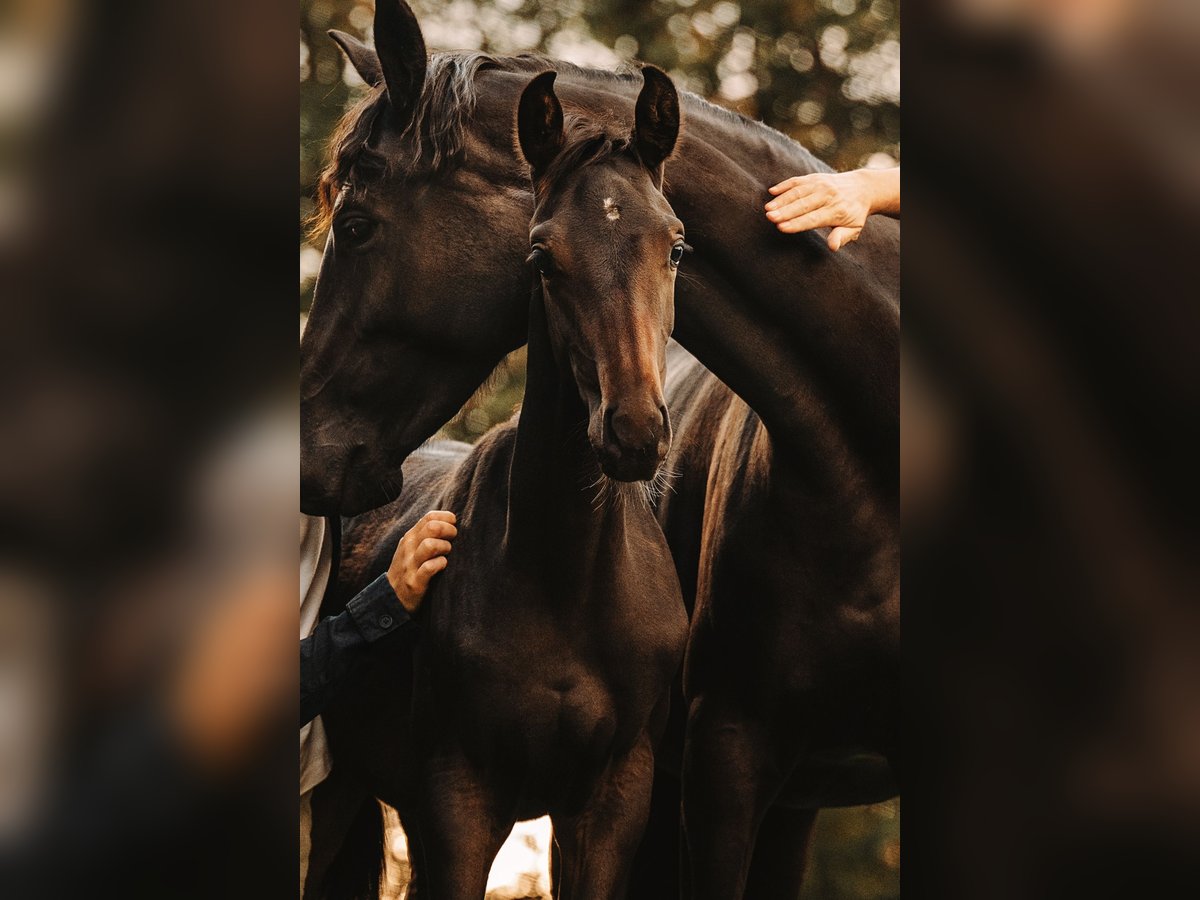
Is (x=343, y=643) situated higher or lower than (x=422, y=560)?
lower

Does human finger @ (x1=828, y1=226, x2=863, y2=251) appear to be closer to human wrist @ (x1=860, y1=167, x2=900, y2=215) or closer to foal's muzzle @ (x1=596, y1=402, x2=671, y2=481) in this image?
human wrist @ (x1=860, y1=167, x2=900, y2=215)

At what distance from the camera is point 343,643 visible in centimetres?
162

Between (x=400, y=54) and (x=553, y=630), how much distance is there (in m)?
0.72

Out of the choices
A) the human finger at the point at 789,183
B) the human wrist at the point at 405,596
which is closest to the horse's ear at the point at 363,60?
the human finger at the point at 789,183

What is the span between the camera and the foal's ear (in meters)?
1.52

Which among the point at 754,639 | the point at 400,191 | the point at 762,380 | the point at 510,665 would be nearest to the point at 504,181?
the point at 400,191

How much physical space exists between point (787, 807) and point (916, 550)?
1.26m

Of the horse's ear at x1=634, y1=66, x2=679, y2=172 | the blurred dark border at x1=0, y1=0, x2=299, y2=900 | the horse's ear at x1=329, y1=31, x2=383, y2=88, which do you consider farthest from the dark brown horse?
the blurred dark border at x1=0, y1=0, x2=299, y2=900

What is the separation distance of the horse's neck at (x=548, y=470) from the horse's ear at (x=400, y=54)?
1.03 feet

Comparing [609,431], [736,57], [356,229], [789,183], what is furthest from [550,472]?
[736,57]

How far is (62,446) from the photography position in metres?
0.97

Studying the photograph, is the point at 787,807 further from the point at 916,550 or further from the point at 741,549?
the point at 916,550

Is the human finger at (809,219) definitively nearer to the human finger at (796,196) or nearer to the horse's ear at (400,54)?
the human finger at (796,196)

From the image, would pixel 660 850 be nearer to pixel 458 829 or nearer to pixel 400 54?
pixel 458 829
